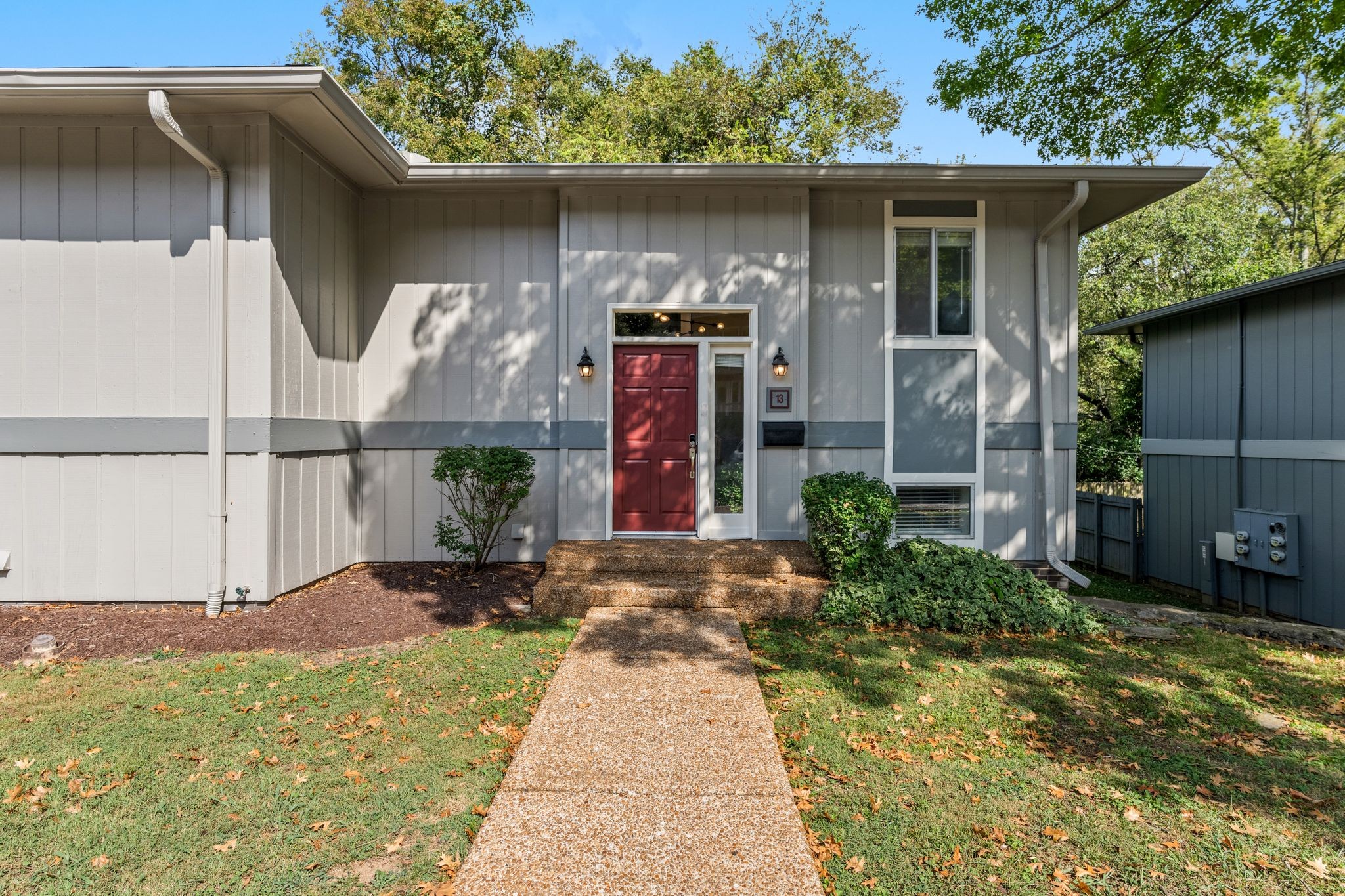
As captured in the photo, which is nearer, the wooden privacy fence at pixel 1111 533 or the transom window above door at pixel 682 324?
the transom window above door at pixel 682 324

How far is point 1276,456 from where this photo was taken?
641 centimetres

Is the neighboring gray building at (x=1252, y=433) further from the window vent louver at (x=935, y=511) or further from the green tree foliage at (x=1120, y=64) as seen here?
the window vent louver at (x=935, y=511)

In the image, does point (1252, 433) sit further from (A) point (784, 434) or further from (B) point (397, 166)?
(B) point (397, 166)

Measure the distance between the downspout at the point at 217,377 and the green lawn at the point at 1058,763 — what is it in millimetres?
4320

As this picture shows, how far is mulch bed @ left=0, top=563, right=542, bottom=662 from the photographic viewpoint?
4398mm

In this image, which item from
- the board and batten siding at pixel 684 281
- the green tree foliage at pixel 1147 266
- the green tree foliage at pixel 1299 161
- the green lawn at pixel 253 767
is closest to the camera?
the green lawn at pixel 253 767

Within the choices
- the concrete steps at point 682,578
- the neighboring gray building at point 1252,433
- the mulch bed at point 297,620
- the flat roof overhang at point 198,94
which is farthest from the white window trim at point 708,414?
the neighboring gray building at point 1252,433

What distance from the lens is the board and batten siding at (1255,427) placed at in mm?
5910

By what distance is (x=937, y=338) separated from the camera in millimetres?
6566

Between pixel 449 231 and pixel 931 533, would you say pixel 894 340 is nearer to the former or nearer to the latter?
pixel 931 533

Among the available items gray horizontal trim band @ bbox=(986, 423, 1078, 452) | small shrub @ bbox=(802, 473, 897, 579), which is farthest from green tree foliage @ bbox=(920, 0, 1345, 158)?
small shrub @ bbox=(802, 473, 897, 579)

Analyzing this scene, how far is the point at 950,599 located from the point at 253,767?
15.6 feet

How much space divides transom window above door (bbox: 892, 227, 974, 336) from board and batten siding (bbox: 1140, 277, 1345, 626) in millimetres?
3107

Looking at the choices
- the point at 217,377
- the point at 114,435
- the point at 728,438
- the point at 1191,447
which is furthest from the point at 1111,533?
the point at 114,435
